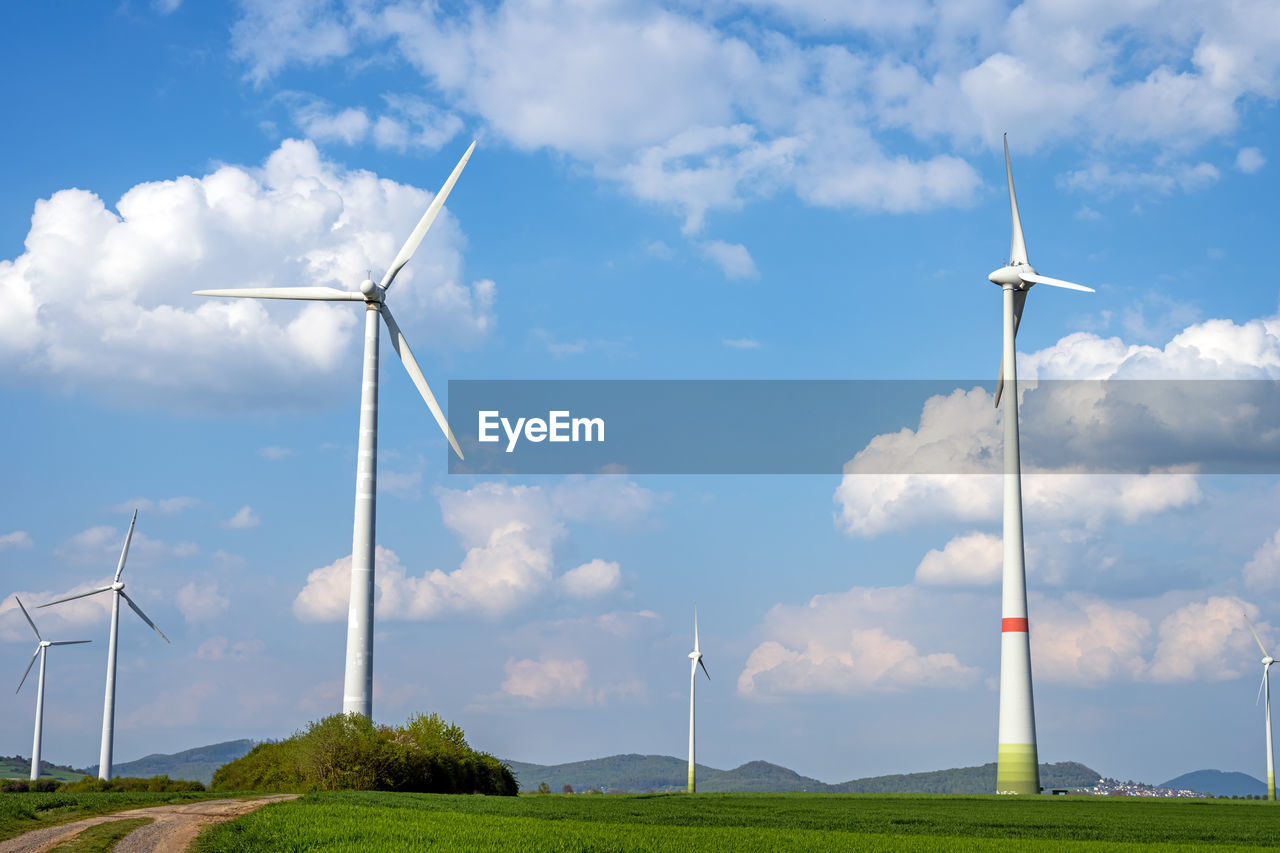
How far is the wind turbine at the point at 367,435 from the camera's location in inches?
2287

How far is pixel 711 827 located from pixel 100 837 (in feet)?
69.5

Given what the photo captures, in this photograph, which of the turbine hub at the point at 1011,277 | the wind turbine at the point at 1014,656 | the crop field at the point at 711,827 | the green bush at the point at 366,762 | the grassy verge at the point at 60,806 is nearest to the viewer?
the crop field at the point at 711,827

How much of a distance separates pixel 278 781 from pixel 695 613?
277ft

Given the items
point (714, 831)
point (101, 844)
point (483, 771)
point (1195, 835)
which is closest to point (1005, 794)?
point (1195, 835)

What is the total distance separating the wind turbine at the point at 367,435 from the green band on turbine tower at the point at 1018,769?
133 feet

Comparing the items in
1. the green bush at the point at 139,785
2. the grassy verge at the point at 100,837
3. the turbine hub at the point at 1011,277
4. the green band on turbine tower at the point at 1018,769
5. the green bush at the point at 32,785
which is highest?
the turbine hub at the point at 1011,277

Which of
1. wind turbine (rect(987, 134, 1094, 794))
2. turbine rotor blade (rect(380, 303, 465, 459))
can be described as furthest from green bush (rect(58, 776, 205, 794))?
wind turbine (rect(987, 134, 1094, 794))

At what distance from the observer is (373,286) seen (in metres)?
66.5

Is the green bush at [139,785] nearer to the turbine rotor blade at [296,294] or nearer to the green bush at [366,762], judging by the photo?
the green bush at [366,762]

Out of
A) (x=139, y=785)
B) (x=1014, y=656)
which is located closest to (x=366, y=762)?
(x=139, y=785)

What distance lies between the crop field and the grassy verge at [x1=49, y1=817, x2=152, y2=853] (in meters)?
2.43

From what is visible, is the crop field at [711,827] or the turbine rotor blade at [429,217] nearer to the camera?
the crop field at [711,827]

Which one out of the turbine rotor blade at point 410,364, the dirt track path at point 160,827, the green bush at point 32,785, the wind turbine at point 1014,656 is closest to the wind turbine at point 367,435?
the turbine rotor blade at point 410,364

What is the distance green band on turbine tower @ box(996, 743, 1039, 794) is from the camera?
2872 inches
